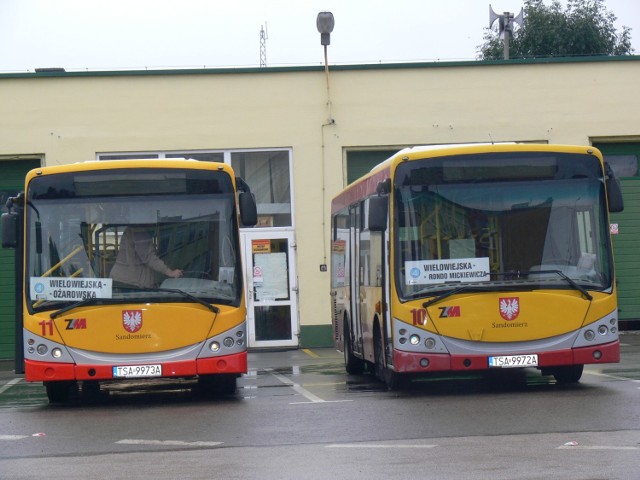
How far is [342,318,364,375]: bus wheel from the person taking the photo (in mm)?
18484

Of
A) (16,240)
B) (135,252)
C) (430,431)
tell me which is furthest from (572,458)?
(16,240)

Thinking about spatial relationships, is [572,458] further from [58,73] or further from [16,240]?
[58,73]

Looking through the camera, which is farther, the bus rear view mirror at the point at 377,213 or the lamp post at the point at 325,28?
the lamp post at the point at 325,28

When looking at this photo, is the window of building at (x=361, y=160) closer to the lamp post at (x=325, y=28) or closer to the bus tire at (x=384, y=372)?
the lamp post at (x=325, y=28)

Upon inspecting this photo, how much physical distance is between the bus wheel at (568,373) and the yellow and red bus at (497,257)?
3.37 ft

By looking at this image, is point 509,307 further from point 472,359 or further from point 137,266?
point 137,266

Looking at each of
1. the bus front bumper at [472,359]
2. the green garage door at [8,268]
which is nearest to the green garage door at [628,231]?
the green garage door at [8,268]

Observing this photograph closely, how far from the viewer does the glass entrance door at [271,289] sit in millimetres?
26250

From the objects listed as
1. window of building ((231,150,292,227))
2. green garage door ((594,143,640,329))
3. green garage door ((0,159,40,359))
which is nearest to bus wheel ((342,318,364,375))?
window of building ((231,150,292,227))

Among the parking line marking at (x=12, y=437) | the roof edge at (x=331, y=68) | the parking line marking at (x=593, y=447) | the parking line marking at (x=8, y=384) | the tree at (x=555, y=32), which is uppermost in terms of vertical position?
the tree at (x=555, y=32)

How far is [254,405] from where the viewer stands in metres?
14.3

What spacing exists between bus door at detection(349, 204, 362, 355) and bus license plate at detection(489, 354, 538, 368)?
3.27 m

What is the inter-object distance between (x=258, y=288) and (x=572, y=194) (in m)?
12.6

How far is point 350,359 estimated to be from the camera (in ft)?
61.1
